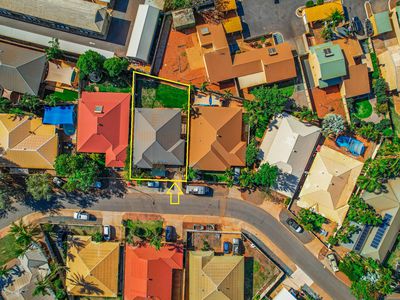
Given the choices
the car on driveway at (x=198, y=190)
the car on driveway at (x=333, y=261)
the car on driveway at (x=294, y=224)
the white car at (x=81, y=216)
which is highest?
the car on driveway at (x=198, y=190)

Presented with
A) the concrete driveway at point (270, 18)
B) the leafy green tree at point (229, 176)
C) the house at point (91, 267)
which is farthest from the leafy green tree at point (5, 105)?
the concrete driveway at point (270, 18)

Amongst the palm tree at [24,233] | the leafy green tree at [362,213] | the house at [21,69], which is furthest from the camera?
the leafy green tree at [362,213]

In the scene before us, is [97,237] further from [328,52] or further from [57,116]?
[328,52]

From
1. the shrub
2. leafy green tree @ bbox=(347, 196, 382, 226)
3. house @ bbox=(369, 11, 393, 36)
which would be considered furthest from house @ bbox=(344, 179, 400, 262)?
the shrub

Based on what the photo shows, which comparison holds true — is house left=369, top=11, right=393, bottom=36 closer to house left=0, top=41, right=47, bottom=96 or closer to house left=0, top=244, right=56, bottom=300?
house left=0, top=41, right=47, bottom=96

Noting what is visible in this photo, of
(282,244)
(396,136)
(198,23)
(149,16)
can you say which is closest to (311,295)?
(282,244)

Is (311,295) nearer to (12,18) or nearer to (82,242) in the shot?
(82,242)

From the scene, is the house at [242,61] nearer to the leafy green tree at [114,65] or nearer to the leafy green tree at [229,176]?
the leafy green tree at [114,65]
